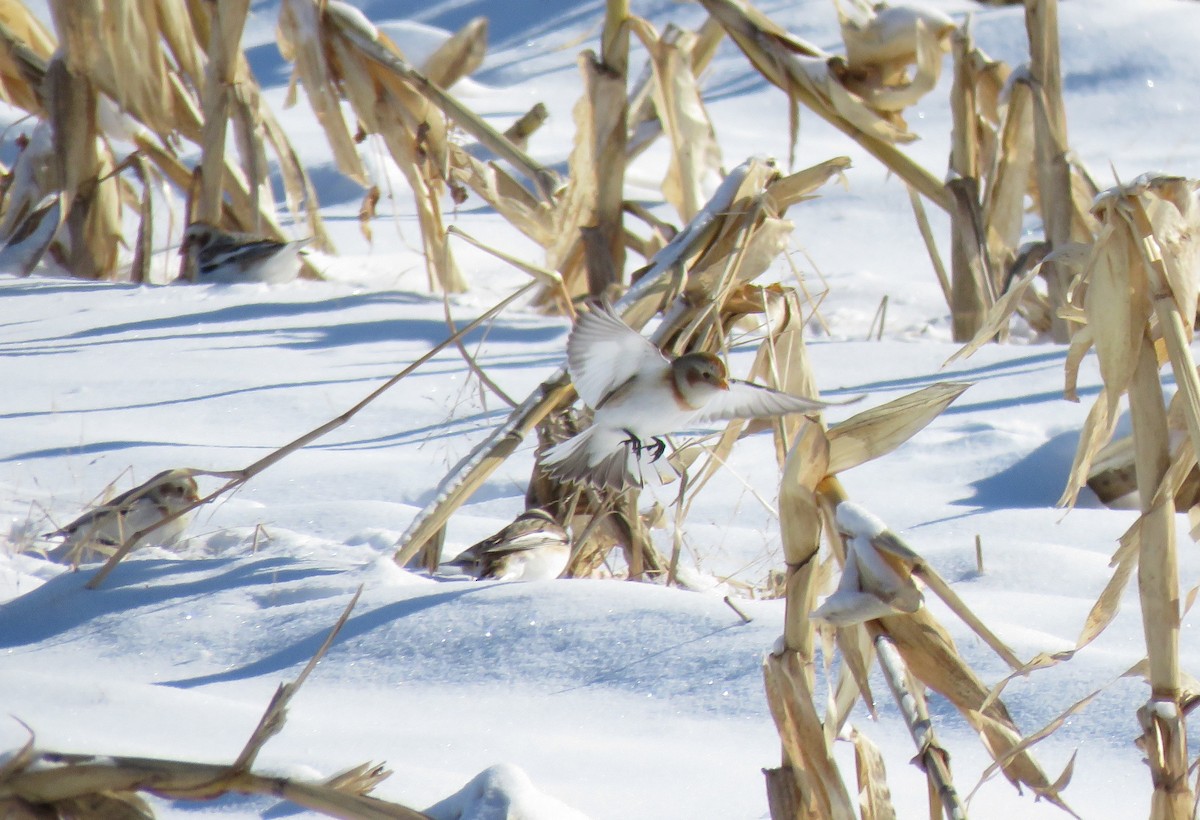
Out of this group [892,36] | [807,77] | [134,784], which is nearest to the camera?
[134,784]

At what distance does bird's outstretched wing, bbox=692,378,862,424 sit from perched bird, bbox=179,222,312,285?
2390mm

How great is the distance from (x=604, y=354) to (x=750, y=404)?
0.11 meters

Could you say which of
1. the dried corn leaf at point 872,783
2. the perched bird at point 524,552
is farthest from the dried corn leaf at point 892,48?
the dried corn leaf at point 872,783

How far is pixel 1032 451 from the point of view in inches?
78.9

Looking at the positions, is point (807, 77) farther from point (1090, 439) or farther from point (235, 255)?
point (235, 255)

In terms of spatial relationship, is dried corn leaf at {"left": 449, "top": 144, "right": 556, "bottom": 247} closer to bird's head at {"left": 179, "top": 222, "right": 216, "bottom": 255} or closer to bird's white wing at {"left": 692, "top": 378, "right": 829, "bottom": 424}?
bird's head at {"left": 179, "top": 222, "right": 216, "bottom": 255}

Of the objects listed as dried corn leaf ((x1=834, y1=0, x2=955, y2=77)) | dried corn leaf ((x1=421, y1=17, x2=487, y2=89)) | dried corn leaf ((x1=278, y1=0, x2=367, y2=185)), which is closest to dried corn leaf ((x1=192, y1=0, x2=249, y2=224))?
dried corn leaf ((x1=278, y1=0, x2=367, y2=185))

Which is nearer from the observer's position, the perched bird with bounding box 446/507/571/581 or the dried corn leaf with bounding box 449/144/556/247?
the perched bird with bounding box 446/507/571/581

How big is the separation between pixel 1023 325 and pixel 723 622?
299cm

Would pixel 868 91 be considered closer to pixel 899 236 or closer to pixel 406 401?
pixel 406 401

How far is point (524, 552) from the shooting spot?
1470 mm

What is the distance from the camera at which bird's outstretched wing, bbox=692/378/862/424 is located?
0.74 m

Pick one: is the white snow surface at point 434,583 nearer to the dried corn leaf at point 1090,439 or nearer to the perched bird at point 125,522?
the perched bird at point 125,522

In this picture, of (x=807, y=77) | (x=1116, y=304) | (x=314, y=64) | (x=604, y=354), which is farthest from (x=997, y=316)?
(x=314, y=64)
